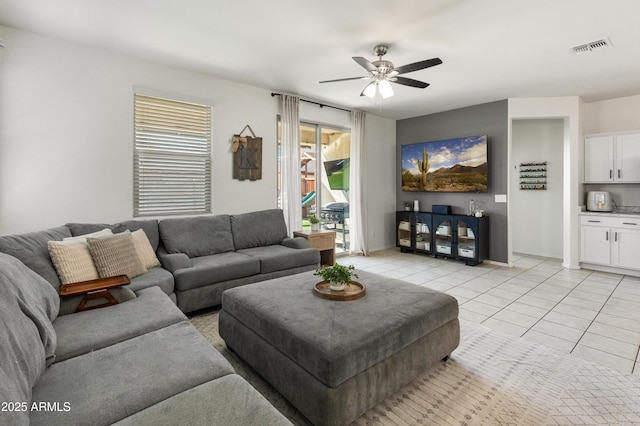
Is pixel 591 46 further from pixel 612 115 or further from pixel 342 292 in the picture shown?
pixel 342 292

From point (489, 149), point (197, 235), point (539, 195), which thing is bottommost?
point (197, 235)

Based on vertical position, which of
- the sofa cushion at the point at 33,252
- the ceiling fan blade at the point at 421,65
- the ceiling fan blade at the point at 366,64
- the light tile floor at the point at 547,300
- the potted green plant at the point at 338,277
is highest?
the ceiling fan blade at the point at 366,64

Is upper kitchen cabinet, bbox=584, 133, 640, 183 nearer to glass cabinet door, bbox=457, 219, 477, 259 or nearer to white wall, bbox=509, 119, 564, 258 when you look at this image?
white wall, bbox=509, 119, 564, 258

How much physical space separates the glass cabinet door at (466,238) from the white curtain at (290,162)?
9.37 ft

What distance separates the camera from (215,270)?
10.6 ft

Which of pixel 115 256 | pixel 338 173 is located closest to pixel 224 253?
pixel 115 256

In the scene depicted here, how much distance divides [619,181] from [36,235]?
7389 mm

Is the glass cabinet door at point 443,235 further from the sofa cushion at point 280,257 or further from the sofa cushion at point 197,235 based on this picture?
the sofa cushion at point 197,235

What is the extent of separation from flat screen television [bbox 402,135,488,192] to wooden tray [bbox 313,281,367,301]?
406 centimetres

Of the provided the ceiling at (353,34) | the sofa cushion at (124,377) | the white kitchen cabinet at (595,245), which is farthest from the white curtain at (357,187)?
the sofa cushion at (124,377)

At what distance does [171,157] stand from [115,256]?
1.67 metres

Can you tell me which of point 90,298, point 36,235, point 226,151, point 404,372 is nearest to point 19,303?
point 90,298

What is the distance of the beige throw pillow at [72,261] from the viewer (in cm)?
238

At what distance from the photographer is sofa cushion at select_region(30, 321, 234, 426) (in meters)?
1.13
